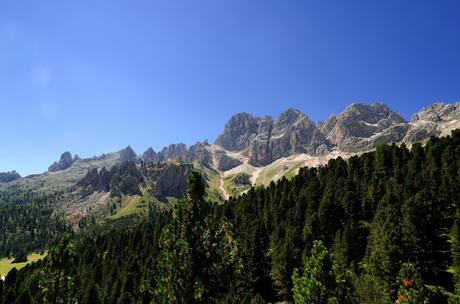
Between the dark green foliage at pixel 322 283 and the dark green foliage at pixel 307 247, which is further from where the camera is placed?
the dark green foliage at pixel 322 283

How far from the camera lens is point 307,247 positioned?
84062 mm

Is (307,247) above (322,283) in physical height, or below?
above

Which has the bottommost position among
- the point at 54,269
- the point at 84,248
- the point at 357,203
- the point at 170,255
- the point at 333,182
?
the point at 84,248

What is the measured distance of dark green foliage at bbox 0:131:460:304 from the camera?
24.5 meters

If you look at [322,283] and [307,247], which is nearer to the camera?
[322,283]

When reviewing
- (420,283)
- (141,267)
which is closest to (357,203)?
(420,283)

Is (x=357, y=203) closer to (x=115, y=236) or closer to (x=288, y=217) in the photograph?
(x=288, y=217)

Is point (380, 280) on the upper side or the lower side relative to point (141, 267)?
upper

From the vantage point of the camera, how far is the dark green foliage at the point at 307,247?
2452cm

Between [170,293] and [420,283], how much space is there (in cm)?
3755

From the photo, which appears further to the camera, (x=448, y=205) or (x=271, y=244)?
(x=271, y=244)

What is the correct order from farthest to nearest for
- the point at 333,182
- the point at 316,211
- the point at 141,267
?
the point at 333,182
the point at 141,267
the point at 316,211

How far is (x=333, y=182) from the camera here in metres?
127

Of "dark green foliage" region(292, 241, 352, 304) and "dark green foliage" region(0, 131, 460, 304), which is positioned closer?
"dark green foliage" region(0, 131, 460, 304)
